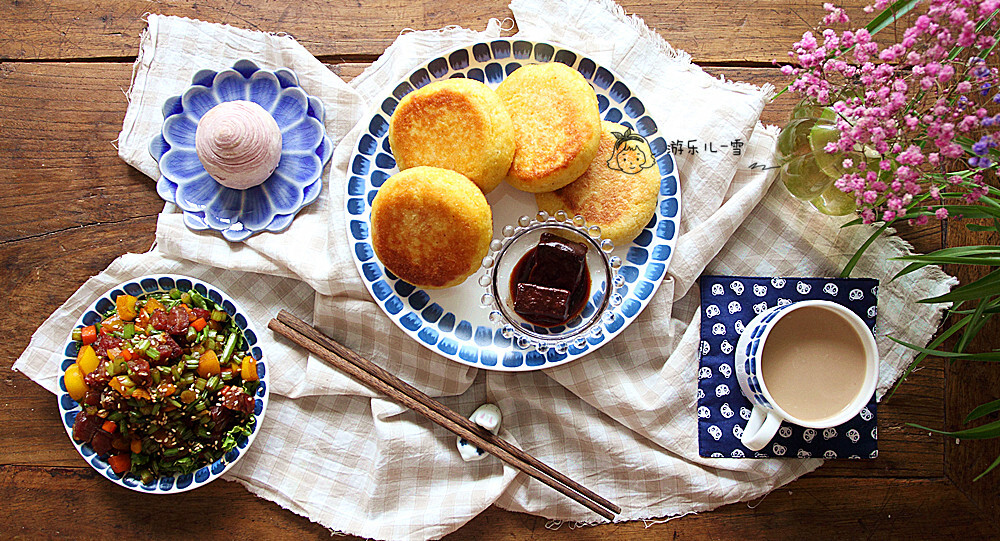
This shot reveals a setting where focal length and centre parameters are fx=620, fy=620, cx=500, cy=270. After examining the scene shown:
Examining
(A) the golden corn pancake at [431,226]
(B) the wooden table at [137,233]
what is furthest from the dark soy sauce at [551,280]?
(B) the wooden table at [137,233]

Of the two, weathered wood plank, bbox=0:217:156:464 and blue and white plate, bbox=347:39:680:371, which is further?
weathered wood plank, bbox=0:217:156:464

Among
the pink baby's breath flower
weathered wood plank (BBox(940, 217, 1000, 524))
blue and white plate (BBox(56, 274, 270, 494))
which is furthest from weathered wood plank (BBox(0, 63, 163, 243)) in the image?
weathered wood plank (BBox(940, 217, 1000, 524))

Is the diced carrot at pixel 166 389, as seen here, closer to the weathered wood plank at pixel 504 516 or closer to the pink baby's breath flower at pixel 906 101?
the weathered wood plank at pixel 504 516

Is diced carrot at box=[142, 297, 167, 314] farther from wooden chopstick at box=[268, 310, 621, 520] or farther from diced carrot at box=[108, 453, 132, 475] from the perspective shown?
diced carrot at box=[108, 453, 132, 475]

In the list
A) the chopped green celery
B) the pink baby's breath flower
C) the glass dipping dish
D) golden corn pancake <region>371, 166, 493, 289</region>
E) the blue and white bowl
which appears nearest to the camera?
the pink baby's breath flower

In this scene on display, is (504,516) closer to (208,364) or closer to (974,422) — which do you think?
(208,364)

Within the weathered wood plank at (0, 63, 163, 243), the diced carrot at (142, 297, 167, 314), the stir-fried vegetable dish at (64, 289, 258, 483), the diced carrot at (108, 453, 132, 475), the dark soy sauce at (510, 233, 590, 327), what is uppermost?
the dark soy sauce at (510, 233, 590, 327)
